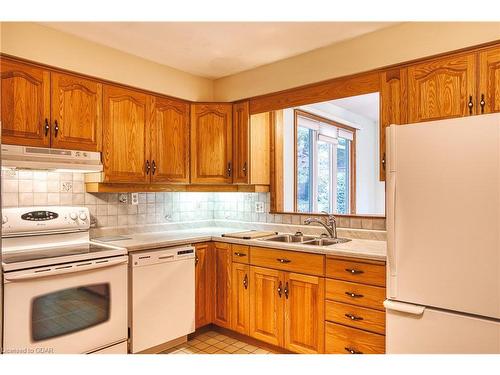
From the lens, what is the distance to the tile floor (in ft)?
9.33

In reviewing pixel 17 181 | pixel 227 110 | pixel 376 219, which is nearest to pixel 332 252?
pixel 376 219

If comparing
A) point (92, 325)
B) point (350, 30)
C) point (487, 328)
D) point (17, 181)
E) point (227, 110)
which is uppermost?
point (350, 30)

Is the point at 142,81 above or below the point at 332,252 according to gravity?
above

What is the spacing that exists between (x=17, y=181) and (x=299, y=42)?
228 centimetres

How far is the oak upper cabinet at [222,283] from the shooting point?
3076 mm

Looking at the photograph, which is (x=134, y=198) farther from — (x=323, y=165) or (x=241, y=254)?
(x=323, y=165)

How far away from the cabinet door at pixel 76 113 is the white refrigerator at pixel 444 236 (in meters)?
2.08

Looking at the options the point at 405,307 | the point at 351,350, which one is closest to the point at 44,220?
the point at 351,350

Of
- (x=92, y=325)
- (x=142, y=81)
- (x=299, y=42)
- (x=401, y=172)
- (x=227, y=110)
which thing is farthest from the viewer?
(x=227, y=110)

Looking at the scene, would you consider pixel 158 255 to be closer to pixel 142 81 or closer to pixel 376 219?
pixel 142 81

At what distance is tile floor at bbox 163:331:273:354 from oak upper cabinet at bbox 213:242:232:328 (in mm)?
125

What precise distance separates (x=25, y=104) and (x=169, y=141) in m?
1.15

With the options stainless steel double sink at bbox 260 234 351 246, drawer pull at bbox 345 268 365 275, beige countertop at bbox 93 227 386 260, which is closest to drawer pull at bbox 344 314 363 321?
drawer pull at bbox 345 268 365 275
